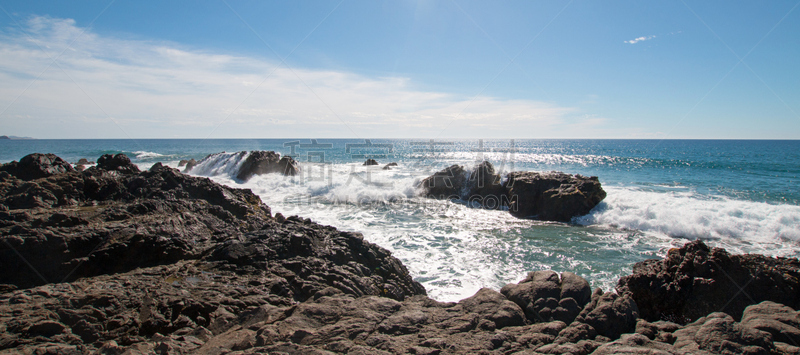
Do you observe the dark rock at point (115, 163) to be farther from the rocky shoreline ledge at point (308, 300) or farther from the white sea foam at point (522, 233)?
the rocky shoreline ledge at point (308, 300)

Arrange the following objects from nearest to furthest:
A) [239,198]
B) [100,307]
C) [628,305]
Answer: [100,307], [628,305], [239,198]

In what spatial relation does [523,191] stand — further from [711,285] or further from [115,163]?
[115,163]

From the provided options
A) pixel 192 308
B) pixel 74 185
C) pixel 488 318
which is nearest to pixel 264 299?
pixel 192 308

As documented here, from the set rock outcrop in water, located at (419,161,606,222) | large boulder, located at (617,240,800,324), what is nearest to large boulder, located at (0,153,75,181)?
rock outcrop in water, located at (419,161,606,222)

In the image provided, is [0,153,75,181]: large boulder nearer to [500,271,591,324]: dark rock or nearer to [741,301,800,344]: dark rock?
[500,271,591,324]: dark rock

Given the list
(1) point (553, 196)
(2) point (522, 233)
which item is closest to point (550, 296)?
(2) point (522, 233)

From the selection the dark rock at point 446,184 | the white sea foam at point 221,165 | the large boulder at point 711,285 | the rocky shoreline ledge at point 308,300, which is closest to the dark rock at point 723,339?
the rocky shoreline ledge at point 308,300

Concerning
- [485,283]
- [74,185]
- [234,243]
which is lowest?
[485,283]

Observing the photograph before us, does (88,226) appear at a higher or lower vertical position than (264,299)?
higher

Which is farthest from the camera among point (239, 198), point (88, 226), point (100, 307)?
point (239, 198)

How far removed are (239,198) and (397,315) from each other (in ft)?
28.0

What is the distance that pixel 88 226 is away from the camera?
6.02 metres

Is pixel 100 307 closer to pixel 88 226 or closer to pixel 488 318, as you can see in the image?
pixel 88 226

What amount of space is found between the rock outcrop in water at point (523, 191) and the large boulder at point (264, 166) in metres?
11.4
